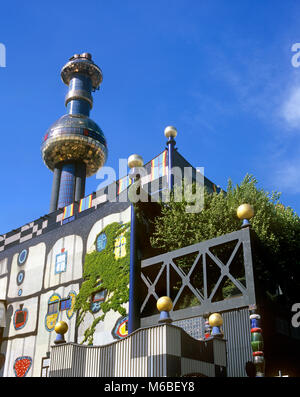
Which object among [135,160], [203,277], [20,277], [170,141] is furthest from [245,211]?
[20,277]

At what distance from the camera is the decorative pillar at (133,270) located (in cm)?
1947

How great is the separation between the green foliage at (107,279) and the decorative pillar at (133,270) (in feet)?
1.24

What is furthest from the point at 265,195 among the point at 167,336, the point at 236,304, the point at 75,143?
the point at 75,143

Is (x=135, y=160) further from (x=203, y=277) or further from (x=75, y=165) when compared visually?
(x=75, y=165)

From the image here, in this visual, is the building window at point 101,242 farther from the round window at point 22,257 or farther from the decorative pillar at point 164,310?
the decorative pillar at point 164,310

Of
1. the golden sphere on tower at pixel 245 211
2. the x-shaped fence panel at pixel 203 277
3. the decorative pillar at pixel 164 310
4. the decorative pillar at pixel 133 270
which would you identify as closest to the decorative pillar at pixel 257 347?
the x-shaped fence panel at pixel 203 277

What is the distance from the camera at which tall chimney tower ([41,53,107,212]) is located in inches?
2426

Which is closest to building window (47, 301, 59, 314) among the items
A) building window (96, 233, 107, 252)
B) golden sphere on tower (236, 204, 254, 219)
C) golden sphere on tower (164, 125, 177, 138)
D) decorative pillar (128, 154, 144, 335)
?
building window (96, 233, 107, 252)

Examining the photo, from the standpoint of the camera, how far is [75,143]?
2431 inches

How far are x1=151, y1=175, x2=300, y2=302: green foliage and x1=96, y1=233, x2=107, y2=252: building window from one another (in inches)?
102

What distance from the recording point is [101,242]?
23250 mm

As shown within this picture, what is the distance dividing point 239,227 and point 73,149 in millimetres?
43766
